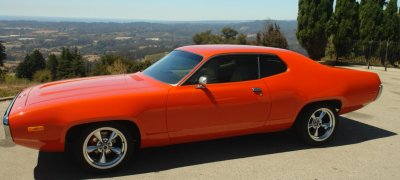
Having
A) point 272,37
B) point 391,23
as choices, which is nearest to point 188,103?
point 391,23

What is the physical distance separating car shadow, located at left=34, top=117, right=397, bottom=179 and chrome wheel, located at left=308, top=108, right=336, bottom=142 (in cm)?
17

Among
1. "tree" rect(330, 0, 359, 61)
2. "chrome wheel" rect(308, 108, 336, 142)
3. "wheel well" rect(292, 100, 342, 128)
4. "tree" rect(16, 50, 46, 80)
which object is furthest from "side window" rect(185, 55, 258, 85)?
"tree" rect(16, 50, 46, 80)

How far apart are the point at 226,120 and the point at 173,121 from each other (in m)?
0.69

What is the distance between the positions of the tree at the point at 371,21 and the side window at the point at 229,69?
1747 cm

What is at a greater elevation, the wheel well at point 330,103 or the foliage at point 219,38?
the foliage at point 219,38

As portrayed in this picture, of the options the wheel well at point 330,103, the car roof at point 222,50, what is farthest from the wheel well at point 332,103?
the car roof at point 222,50

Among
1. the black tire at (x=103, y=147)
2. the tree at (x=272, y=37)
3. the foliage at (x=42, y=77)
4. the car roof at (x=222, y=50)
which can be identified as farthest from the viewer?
the tree at (x=272, y=37)

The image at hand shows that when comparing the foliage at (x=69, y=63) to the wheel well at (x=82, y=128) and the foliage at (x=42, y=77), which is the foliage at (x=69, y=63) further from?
the wheel well at (x=82, y=128)

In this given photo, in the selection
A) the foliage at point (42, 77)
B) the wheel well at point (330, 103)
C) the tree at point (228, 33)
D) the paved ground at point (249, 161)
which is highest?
the tree at point (228, 33)

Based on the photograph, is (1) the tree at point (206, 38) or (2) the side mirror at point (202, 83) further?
(1) the tree at point (206, 38)

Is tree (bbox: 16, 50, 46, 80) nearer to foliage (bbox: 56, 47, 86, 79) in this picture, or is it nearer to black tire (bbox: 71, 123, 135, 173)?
foliage (bbox: 56, 47, 86, 79)

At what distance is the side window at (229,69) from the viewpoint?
4781 millimetres

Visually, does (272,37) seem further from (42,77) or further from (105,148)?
(105,148)

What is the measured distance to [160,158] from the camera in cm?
498
